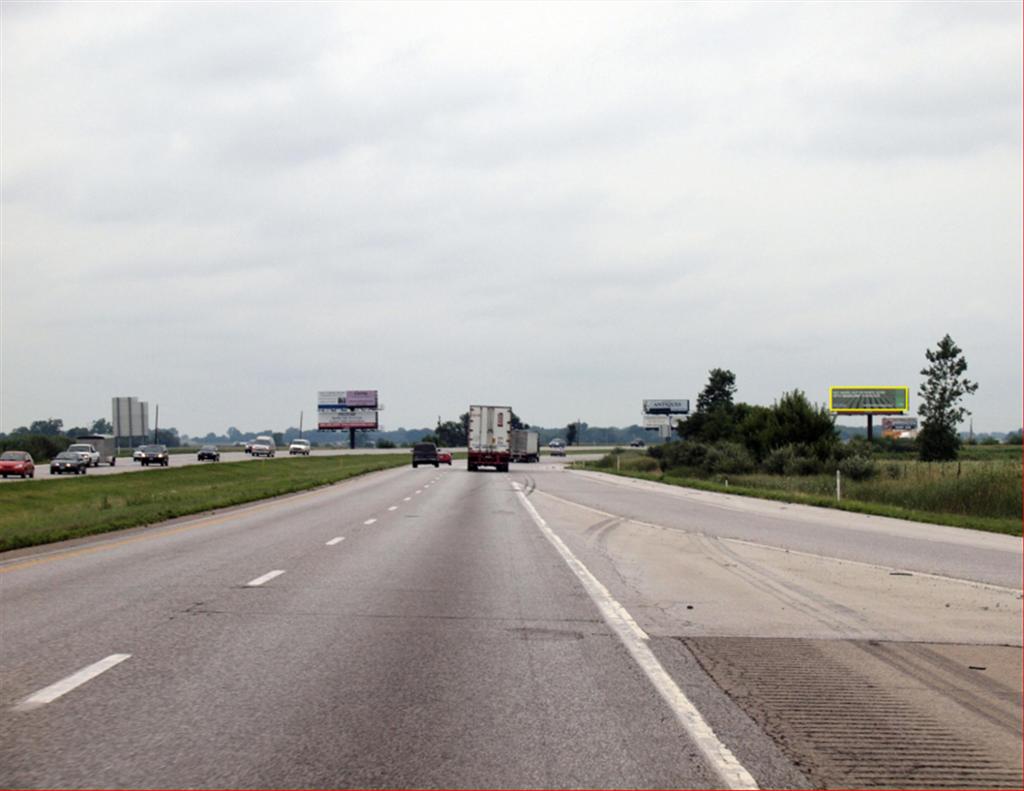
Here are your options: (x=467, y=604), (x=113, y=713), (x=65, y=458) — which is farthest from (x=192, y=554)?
(x=65, y=458)

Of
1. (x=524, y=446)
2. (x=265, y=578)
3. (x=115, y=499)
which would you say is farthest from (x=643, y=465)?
(x=265, y=578)

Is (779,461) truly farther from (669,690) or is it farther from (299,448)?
(299,448)

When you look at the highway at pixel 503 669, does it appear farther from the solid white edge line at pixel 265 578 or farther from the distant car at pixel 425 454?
the distant car at pixel 425 454

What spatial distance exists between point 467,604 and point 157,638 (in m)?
3.70

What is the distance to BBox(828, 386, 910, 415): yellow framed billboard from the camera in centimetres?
13275

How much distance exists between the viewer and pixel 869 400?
13462 cm

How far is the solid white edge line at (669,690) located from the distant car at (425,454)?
249 feet

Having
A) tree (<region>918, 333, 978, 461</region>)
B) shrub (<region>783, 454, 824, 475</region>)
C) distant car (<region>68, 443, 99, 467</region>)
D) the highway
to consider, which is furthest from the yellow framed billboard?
the highway

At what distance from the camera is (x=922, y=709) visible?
7.54m

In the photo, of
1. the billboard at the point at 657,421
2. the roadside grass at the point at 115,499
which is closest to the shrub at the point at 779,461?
the roadside grass at the point at 115,499

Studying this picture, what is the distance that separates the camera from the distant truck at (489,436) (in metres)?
71.1

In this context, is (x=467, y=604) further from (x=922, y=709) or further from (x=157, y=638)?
(x=922, y=709)

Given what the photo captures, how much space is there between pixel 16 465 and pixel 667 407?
148 metres

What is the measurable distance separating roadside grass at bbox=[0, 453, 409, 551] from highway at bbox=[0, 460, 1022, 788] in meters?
4.80
